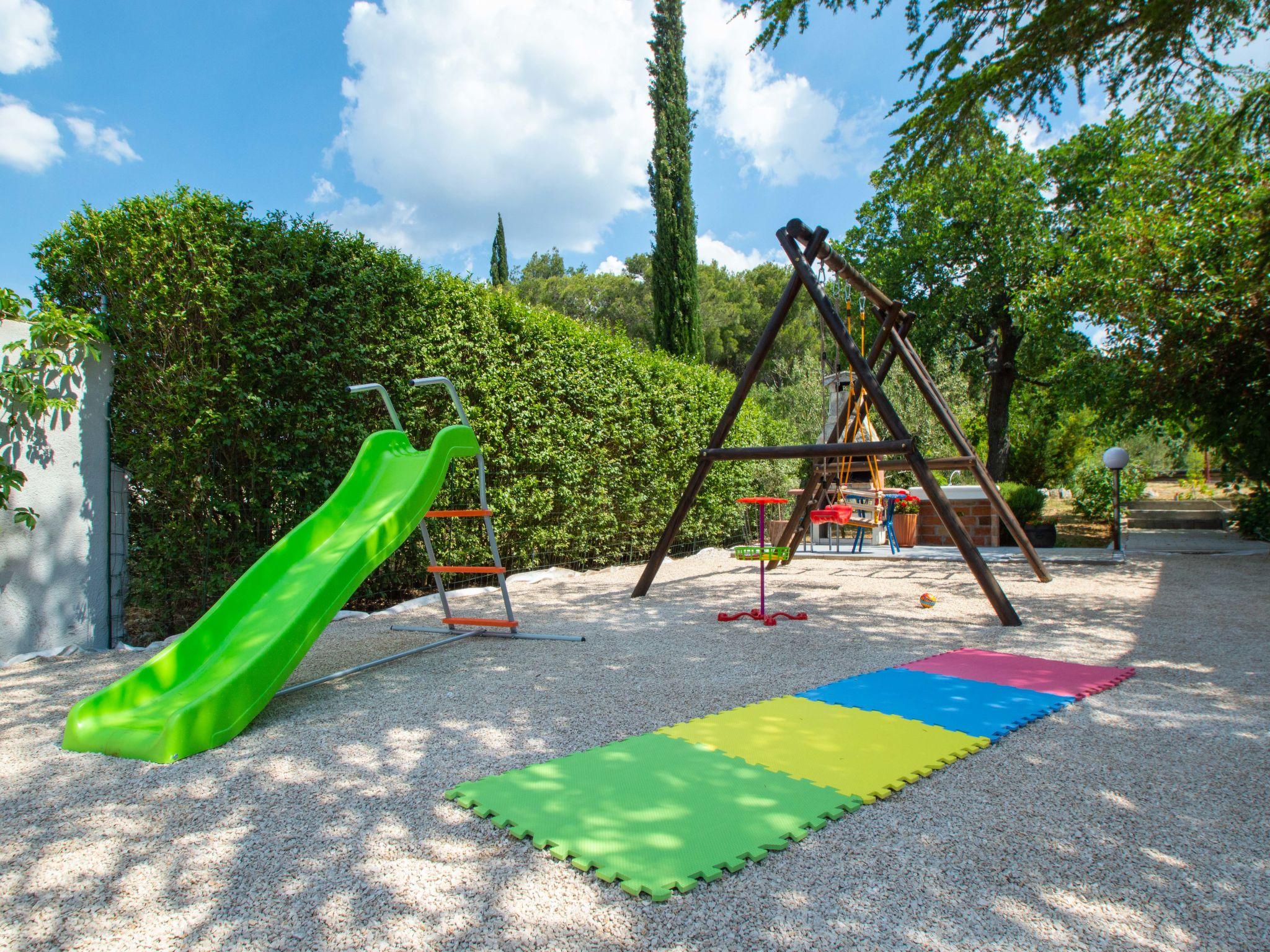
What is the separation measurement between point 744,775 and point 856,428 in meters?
5.45

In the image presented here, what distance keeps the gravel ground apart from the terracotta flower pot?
8219mm

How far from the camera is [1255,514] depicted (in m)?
11.3

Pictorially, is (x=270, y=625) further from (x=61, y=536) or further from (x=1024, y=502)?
(x=1024, y=502)

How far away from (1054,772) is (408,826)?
2243 millimetres

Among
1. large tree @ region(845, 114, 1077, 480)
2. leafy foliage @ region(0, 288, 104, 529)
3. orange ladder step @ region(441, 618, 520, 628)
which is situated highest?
large tree @ region(845, 114, 1077, 480)

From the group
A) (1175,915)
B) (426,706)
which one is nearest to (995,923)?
(1175,915)

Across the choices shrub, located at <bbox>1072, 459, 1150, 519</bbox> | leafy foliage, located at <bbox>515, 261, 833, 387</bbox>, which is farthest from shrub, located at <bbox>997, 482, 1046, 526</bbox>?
leafy foliage, located at <bbox>515, 261, 833, 387</bbox>

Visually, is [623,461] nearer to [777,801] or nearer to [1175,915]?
[777,801]

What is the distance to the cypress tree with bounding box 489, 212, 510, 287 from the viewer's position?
29469 mm

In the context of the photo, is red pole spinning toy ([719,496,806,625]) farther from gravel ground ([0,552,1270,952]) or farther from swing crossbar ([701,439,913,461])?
gravel ground ([0,552,1270,952])

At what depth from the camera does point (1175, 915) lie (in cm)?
163

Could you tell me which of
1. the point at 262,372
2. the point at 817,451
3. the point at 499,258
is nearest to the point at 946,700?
the point at 817,451

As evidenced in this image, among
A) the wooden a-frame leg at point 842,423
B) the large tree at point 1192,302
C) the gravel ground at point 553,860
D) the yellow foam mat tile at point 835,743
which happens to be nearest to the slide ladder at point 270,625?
the gravel ground at point 553,860

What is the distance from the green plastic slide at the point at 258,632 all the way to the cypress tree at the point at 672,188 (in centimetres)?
1310
